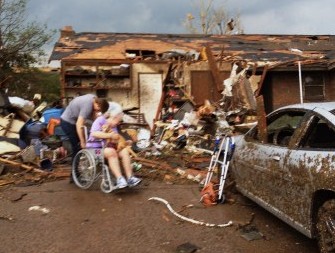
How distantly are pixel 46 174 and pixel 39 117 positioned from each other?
6034mm

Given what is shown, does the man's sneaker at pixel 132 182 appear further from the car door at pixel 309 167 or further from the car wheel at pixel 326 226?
the car wheel at pixel 326 226

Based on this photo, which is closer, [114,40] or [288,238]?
[288,238]

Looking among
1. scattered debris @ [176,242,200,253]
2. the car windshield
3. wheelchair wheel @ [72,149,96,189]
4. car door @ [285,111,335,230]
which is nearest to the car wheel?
car door @ [285,111,335,230]

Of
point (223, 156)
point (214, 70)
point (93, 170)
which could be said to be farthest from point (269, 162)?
point (214, 70)

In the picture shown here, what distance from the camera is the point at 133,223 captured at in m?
5.69

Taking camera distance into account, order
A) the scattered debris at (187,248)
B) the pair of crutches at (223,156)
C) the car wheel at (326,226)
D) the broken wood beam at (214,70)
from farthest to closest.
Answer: the broken wood beam at (214,70), the pair of crutches at (223,156), the scattered debris at (187,248), the car wheel at (326,226)

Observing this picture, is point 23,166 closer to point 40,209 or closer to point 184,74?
point 40,209

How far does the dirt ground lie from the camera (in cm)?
494

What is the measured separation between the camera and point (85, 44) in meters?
17.0

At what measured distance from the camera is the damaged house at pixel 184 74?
13.9 m

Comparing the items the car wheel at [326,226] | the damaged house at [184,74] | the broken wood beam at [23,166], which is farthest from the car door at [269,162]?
the damaged house at [184,74]

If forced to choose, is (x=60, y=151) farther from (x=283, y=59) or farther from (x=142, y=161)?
(x=283, y=59)

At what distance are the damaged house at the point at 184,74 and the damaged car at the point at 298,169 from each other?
6330 mm

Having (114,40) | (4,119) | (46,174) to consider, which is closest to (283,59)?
(114,40)
